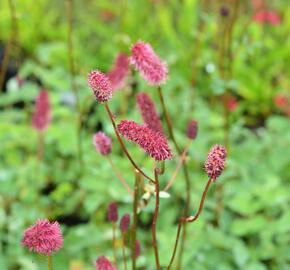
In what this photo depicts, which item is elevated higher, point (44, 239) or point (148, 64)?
point (148, 64)

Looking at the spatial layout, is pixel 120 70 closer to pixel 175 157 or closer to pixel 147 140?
pixel 175 157

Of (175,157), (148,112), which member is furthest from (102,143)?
(175,157)

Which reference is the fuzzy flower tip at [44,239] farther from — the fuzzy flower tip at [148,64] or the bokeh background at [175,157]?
the bokeh background at [175,157]

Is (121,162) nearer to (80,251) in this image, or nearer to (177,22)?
(80,251)

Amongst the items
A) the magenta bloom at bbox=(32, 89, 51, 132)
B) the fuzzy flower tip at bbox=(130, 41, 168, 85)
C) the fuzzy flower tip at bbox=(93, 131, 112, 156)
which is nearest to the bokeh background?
the magenta bloom at bbox=(32, 89, 51, 132)

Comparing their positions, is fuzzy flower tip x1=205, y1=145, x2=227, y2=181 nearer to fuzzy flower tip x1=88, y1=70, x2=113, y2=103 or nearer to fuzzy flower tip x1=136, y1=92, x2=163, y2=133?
fuzzy flower tip x1=88, y1=70, x2=113, y2=103
